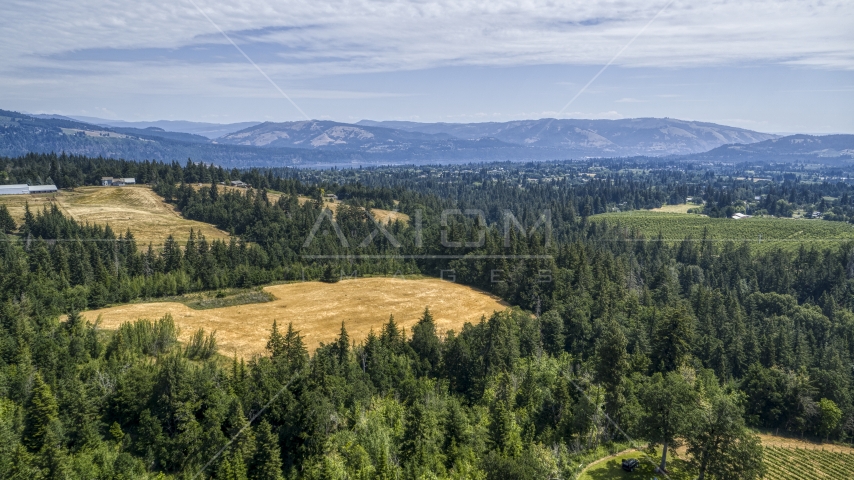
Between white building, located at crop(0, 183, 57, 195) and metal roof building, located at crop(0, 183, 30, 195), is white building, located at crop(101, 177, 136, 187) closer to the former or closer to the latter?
white building, located at crop(0, 183, 57, 195)

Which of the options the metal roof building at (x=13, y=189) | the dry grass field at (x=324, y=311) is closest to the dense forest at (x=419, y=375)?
the dry grass field at (x=324, y=311)

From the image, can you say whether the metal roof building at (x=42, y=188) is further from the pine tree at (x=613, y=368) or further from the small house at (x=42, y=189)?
the pine tree at (x=613, y=368)

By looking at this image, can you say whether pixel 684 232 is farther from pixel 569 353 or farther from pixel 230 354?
pixel 230 354

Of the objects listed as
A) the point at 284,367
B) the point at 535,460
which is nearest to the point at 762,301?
the point at 535,460

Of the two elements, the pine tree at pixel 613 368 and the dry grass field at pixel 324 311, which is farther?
the dry grass field at pixel 324 311

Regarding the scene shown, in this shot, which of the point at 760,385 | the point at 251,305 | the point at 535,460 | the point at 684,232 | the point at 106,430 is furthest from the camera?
the point at 684,232

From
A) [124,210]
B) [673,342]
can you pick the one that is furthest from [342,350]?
[124,210]
